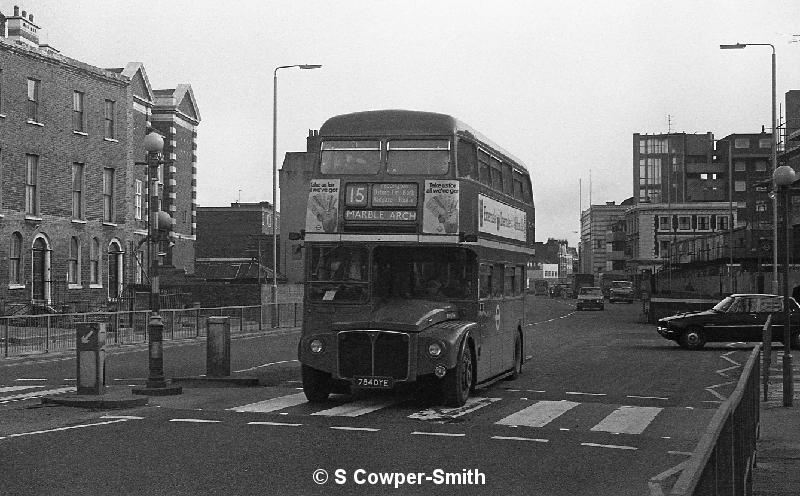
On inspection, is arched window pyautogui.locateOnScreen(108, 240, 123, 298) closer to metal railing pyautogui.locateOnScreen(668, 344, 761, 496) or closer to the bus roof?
the bus roof

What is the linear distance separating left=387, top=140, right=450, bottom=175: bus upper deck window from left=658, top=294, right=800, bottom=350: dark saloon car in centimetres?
1851

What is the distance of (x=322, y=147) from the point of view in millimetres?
17688

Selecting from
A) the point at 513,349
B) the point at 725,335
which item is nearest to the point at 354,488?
the point at 513,349

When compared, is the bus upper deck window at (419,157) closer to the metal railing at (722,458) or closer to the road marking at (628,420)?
the road marking at (628,420)

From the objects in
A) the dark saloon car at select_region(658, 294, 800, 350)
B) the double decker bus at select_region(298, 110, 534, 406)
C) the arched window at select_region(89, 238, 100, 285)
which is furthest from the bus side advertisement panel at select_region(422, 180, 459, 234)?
the arched window at select_region(89, 238, 100, 285)

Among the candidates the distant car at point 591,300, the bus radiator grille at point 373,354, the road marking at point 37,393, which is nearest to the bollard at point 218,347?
the road marking at point 37,393

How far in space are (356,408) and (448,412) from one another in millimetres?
1472

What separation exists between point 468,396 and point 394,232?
10.0 ft

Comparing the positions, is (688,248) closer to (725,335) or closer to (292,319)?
(292,319)

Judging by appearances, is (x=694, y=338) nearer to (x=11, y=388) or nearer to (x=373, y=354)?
(x=373, y=354)

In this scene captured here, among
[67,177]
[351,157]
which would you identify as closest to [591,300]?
[67,177]

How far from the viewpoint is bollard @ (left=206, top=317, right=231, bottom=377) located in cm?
2100

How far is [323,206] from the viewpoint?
1728cm

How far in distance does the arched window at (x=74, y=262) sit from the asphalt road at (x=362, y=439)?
2525 centimetres
